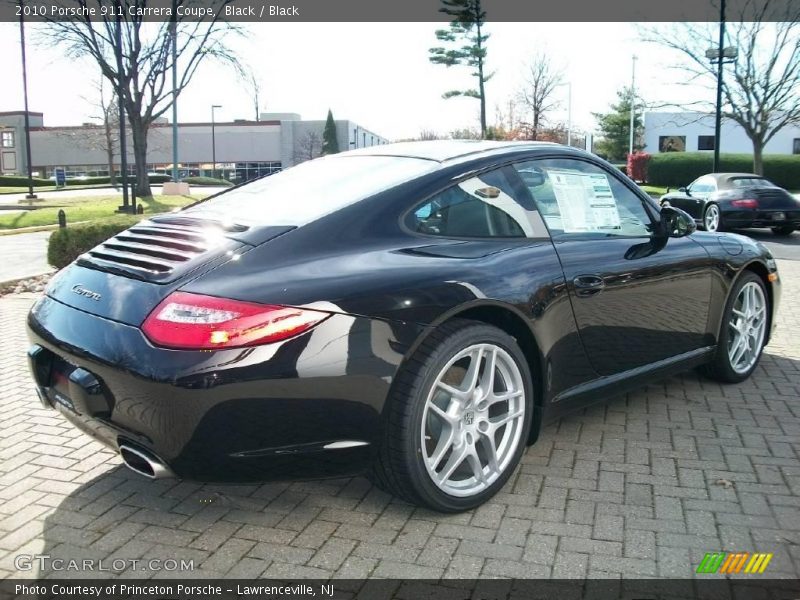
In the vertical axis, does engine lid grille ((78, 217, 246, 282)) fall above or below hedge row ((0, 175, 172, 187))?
below

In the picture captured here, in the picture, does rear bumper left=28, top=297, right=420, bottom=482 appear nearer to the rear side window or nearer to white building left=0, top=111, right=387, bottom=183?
the rear side window

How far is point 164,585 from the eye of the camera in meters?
2.39

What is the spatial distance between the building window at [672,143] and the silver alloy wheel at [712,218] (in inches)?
1593

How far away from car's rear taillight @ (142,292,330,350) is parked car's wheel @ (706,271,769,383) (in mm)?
2997

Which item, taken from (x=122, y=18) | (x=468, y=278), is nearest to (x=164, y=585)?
(x=468, y=278)

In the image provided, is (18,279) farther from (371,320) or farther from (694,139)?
(694,139)

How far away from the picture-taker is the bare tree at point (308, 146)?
244 ft

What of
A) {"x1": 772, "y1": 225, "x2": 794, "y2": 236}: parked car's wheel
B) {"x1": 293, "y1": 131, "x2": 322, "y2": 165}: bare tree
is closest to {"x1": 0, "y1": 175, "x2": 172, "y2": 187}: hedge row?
{"x1": 293, "y1": 131, "x2": 322, "y2": 165}: bare tree

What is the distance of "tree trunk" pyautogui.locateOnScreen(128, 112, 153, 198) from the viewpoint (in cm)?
2859

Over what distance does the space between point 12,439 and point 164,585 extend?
185 centimetres

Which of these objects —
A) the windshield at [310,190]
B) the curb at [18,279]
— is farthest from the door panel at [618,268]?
the curb at [18,279]

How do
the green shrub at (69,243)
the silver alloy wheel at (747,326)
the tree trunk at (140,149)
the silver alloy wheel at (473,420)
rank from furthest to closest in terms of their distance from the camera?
the tree trunk at (140,149) < the green shrub at (69,243) < the silver alloy wheel at (747,326) < the silver alloy wheel at (473,420)

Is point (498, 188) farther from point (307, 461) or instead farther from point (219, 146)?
point (219, 146)

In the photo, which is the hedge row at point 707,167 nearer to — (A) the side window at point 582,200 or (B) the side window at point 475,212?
(A) the side window at point 582,200
